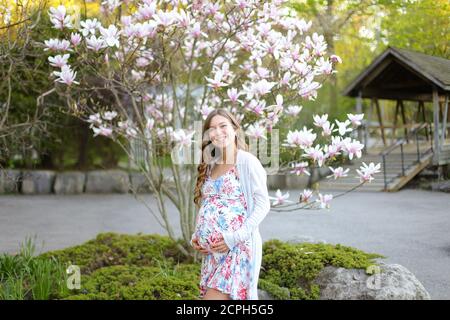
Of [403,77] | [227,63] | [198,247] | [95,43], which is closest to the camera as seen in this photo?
[198,247]

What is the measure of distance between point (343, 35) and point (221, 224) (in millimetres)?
5239

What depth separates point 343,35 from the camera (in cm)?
673

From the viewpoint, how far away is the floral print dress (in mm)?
2096

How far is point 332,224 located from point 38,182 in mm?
5326

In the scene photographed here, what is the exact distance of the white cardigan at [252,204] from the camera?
6.63 feet

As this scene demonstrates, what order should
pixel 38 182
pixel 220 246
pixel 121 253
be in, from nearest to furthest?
1. pixel 220 246
2. pixel 121 253
3. pixel 38 182

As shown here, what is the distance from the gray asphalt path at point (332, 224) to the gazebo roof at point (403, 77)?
2.62 ft

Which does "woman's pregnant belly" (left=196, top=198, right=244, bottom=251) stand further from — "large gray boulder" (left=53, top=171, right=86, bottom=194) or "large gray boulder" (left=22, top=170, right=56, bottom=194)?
"large gray boulder" (left=53, top=171, right=86, bottom=194)

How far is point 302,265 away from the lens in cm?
300

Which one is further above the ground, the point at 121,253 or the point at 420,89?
the point at 420,89

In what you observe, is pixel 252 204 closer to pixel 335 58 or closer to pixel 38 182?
pixel 335 58

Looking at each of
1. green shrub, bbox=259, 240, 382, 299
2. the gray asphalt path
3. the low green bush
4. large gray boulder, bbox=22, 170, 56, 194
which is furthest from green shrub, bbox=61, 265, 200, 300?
large gray boulder, bbox=22, 170, 56, 194

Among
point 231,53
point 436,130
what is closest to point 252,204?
point 436,130

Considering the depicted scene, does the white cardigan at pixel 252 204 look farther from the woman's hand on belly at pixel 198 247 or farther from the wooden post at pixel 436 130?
the wooden post at pixel 436 130
